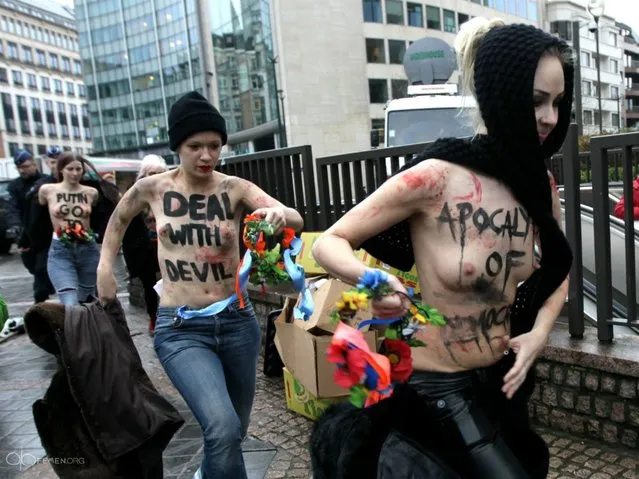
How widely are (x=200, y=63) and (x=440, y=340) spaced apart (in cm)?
6217

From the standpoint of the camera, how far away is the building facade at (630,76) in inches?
3595

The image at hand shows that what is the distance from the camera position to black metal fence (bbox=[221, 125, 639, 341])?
357 cm

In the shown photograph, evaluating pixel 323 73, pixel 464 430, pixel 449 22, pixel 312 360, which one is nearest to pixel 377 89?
pixel 323 73

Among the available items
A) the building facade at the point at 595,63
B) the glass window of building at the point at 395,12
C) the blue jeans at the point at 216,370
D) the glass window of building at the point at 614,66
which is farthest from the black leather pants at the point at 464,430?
the glass window of building at the point at 614,66

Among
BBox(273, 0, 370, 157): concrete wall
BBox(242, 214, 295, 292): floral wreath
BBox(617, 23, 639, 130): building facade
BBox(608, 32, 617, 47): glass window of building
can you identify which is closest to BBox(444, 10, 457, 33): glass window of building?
BBox(273, 0, 370, 157): concrete wall

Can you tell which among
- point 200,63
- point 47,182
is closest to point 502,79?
point 47,182

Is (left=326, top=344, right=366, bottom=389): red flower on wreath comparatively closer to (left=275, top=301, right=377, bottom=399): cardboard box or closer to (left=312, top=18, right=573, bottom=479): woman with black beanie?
(left=312, top=18, right=573, bottom=479): woman with black beanie

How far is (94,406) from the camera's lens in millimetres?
2674

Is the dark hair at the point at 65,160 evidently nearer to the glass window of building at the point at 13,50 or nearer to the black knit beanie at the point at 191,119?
the black knit beanie at the point at 191,119

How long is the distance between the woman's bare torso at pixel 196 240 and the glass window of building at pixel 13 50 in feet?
342

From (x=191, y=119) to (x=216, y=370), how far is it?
120 centimetres

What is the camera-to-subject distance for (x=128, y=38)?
70250 mm

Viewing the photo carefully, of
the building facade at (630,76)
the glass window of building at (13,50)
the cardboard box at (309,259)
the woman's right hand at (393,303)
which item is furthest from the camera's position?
the glass window of building at (13,50)

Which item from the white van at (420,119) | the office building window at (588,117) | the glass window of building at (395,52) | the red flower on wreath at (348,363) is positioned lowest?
the red flower on wreath at (348,363)
